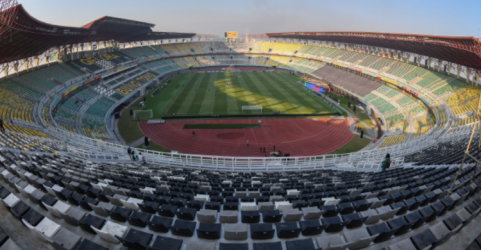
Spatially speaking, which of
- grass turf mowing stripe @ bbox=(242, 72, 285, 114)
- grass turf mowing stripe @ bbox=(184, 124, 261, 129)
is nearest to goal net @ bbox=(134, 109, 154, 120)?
grass turf mowing stripe @ bbox=(184, 124, 261, 129)

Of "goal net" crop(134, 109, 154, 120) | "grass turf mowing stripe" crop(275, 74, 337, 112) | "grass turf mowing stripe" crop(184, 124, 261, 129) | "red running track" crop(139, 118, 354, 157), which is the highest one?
"grass turf mowing stripe" crop(275, 74, 337, 112)

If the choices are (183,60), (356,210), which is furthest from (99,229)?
(183,60)

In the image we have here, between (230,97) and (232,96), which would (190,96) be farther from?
(232,96)

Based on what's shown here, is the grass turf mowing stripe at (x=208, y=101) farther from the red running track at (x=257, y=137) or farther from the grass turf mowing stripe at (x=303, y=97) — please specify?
the grass turf mowing stripe at (x=303, y=97)

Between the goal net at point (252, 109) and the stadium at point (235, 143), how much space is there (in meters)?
0.30

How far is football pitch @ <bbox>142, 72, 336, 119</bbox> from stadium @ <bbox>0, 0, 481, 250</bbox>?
503 mm

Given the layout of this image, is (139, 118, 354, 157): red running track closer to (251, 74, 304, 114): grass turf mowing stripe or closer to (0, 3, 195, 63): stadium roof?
(251, 74, 304, 114): grass turf mowing stripe

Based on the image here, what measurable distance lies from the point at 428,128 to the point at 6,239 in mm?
39065

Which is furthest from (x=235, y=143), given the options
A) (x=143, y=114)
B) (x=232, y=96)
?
(x=232, y=96)

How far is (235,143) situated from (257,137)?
3556mm

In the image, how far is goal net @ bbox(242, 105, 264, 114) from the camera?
42.0 m

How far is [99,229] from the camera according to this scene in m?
6.44

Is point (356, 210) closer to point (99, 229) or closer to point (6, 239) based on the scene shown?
point (99, 229)

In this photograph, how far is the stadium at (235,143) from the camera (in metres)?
6.68
